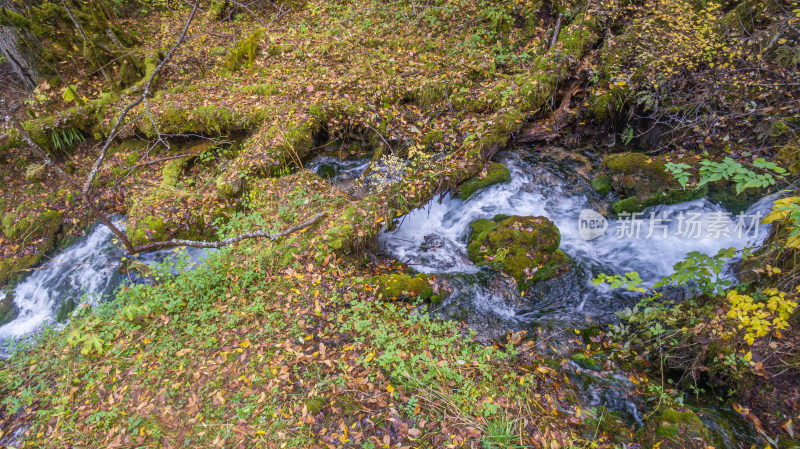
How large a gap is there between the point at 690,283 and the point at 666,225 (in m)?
1.37

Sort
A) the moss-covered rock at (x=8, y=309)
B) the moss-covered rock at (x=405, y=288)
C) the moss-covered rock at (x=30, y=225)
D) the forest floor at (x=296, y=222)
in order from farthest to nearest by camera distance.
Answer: the moss-covered rock at (x=30, y=225), the moss-covered rock at (x=8, y=309), the moss-covered rock at (x=405, y=288), the forest floor at (x=296, y=222)

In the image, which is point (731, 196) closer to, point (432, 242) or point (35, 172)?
point (432, 242)

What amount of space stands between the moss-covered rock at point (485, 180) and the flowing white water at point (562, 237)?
0.34ft

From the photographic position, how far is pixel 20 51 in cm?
826

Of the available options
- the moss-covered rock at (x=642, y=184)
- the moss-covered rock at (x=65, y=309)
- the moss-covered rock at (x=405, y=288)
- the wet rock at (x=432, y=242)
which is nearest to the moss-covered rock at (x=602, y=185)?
the moss-covered rock at (x=642, y=184)

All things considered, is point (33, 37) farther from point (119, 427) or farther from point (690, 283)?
point (690, 283)

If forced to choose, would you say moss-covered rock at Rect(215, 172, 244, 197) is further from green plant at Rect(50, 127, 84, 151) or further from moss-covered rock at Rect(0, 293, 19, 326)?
green plant at Rect(50, 127, 84, 151)

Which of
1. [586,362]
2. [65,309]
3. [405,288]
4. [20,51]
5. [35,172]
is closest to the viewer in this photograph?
[586,362]

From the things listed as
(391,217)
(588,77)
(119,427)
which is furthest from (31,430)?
(588,77)

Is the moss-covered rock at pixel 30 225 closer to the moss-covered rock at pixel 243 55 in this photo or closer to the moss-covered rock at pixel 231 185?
the moss-covered rock at pixel 231 185

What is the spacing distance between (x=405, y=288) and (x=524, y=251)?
196 cm

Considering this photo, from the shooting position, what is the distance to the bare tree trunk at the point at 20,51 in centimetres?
796

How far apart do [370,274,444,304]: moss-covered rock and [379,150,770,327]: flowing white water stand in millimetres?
254

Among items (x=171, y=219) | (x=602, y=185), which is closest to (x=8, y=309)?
(x=171, y=219)
